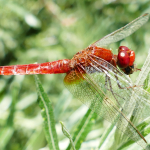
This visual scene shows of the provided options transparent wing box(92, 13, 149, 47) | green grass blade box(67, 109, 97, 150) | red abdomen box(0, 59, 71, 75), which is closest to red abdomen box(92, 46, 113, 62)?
transparent wing box(92, 13, 149, 47)

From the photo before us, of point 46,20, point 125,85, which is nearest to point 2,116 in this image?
point 125,85

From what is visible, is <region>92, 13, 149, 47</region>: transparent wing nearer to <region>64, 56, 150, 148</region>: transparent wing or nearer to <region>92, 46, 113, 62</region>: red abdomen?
A: <region>92, 46, 113, 62</region>: red abdomen

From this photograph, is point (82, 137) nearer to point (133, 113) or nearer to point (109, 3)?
point (133, 113)

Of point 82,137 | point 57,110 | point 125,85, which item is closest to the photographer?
point 82,137

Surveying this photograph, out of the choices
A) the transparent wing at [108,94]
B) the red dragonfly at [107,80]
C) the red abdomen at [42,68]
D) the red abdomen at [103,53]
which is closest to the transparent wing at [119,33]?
the red dragonfly at [107,80]

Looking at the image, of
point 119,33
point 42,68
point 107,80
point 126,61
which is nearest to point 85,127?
point 107,80

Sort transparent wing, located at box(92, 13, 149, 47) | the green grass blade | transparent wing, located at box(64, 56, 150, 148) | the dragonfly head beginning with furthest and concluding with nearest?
1. transparent wing, located at box(92, 13, 149, 47)
2. the dragonfly head
3. the green grass blade
4. transparent wing, located at box(64, 56, 150, 148)
